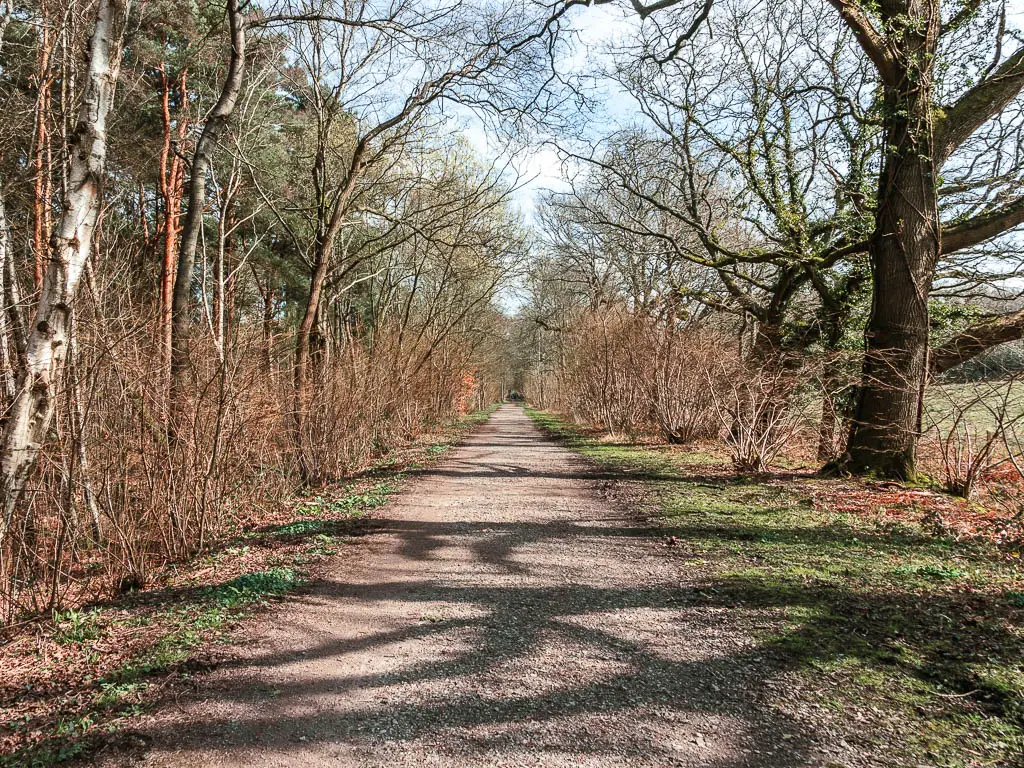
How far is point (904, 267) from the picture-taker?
8648 mm

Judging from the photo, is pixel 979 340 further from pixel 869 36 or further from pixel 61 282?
pixel 61 282

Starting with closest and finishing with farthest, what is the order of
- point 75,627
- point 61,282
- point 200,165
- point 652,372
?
point 75,627, point 61,282, point 200,165, point 652,372

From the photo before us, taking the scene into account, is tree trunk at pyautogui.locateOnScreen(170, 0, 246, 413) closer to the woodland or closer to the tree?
the woodland

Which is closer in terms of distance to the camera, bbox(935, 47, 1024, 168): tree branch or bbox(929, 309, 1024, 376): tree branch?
bbox(935, 47, 1024, 168): tree branch

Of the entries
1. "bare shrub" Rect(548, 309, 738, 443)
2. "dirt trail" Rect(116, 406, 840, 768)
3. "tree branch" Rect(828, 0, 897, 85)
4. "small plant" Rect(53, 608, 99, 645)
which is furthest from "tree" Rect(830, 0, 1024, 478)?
"small plant" Rect(53, 608, 99, 645)

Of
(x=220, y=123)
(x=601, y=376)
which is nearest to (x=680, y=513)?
(x=220, y=123)

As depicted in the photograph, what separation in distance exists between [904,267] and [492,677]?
8669 mm

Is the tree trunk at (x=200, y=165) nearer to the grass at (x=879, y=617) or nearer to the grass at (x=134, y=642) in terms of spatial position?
the grass at (x=134, y=642)

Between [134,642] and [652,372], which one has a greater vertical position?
[652,372]

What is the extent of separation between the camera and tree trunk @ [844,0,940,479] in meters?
8.40

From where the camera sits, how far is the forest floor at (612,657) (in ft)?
8.93

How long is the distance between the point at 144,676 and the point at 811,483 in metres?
8.61

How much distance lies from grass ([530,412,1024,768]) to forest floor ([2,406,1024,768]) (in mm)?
17

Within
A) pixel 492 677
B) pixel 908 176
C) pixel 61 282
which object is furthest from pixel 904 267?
pixel 61 282
